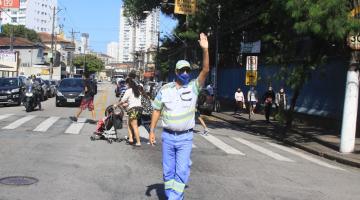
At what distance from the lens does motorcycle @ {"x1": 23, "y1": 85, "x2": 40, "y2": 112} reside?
24531 millimetres

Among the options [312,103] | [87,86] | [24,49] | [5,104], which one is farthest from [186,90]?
[24,49]

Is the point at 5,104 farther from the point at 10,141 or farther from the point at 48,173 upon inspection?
the point at 48,173

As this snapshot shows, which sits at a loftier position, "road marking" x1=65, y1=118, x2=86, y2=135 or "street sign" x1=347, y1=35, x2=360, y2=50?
"street sign" x1=347, y1=35, x2=360, y2=50

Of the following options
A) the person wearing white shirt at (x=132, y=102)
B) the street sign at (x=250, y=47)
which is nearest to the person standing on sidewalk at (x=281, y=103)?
the person wearing white shirt at (x=132, y=102)

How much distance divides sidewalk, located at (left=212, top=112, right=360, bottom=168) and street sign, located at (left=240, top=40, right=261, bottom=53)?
8684mm

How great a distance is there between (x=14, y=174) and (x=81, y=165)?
57.9 inches

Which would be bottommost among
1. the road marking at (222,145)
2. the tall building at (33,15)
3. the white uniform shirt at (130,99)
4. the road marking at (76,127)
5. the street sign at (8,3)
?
the road marking at (222,145)

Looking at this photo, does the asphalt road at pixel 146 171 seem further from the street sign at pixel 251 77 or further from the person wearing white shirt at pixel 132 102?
the street sign at pixel 251 77

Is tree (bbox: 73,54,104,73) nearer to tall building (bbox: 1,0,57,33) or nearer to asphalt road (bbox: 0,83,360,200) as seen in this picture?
tall building (bbox: 1,0,57,33)

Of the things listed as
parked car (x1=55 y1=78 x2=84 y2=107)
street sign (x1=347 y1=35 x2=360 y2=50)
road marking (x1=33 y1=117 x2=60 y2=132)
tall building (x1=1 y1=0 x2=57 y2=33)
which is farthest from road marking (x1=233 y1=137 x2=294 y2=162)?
tall building (x1=1 y1=0 x2=57 y2=33)

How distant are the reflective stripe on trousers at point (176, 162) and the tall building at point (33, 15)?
498ft

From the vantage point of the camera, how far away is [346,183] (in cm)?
1040

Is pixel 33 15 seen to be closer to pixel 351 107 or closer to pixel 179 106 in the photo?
pixel 351 107

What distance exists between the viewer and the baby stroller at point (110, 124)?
45.9ft
